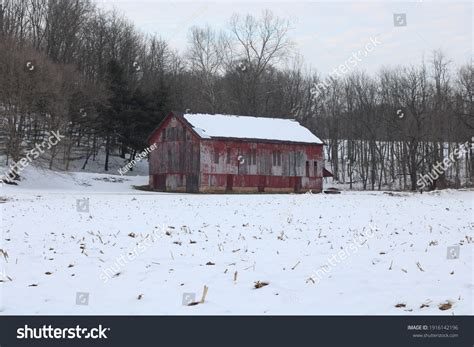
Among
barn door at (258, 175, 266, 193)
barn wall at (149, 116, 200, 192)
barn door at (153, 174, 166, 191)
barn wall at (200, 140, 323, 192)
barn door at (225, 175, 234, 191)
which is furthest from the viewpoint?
barn door at (153, 174, 166, 191)

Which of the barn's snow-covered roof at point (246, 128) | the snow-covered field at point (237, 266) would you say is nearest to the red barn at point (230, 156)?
the barn's snow-covered roof at point (246, 128)

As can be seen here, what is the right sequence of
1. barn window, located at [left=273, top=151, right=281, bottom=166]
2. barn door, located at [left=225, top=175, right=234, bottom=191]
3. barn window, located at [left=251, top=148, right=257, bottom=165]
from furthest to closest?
barn window, located at [left=273, top=151, right=281, bottom=166]
barn window, located at [left=251, top=148, right=257, bottom=165]
barn door, located at [left=225, top=175, right=234, bottom=191]

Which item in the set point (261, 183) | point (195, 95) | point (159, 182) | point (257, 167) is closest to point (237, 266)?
point (261, 183)

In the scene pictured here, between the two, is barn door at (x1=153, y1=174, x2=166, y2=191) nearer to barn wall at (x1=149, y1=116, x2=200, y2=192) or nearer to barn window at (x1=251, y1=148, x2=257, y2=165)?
barn wall at (x1=149, y1=116, x2=200, y2=192)

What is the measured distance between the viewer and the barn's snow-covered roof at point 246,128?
151ft

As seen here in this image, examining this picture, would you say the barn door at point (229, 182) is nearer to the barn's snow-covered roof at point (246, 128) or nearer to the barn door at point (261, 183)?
the barn door at point (261, 183)

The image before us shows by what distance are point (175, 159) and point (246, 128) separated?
728 cm

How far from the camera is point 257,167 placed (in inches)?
1827

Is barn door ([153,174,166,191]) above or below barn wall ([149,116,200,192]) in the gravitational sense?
below

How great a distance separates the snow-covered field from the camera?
7.80 metres

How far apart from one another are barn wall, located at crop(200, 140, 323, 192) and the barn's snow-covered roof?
802 mm

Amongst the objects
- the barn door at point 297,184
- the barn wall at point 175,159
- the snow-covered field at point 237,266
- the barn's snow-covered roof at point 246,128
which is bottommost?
the snow-covered field at point 237,266

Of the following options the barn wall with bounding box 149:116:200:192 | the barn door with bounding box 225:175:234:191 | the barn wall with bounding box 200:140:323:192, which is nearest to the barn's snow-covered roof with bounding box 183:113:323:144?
the barn wall with bounding box 200:140:323:192
